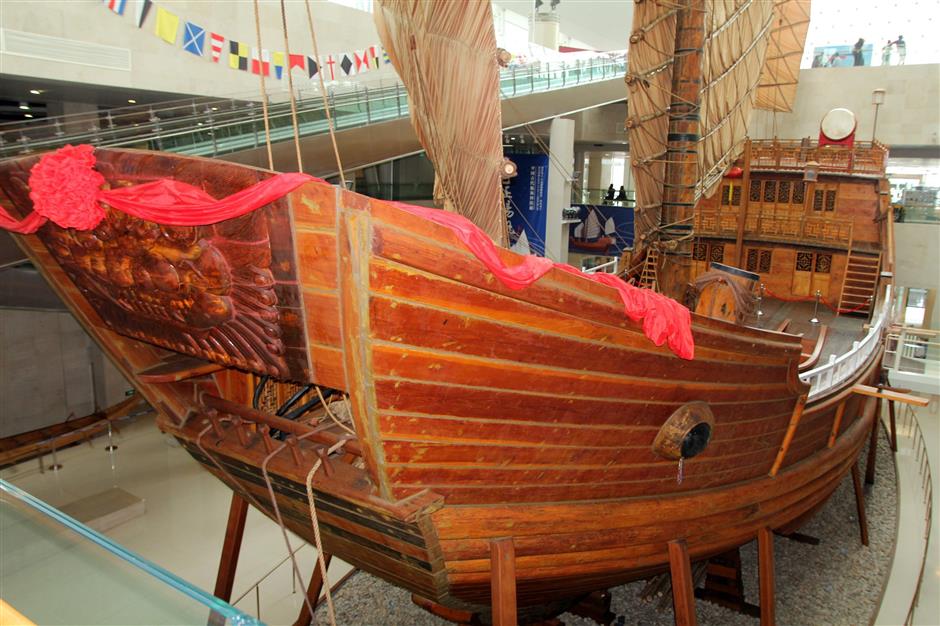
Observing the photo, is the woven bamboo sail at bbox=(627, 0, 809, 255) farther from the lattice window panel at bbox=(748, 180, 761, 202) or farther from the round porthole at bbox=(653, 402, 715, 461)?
the round porthole at bbox=(653, 402, 715, 461)

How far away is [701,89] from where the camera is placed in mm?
A: 6488

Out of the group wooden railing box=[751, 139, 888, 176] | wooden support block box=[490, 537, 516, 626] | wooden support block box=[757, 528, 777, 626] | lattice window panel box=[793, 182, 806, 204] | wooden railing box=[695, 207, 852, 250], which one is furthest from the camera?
wooden railing box=[751, 139, 888, 176]

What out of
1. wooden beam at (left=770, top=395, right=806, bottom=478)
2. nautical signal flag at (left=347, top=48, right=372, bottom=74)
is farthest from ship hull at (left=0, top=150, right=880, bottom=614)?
nautical signal flag at (left=347, top=48, right=372, bottom=74)

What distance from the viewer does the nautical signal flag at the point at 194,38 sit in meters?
8.74

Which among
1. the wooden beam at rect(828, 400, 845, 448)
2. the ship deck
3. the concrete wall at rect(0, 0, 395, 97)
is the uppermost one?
the concrete wall at rect(0, 0, 395, 97)

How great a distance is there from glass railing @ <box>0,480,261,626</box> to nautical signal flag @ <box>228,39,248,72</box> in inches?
334

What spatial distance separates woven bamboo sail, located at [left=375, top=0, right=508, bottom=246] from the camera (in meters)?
3.25

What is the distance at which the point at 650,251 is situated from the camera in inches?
264

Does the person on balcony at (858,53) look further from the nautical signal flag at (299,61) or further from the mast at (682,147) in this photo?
the nautical signal flag at (299,61)

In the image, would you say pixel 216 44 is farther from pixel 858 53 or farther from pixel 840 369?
pixel 858 53

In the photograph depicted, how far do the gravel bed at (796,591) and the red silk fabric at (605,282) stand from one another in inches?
128

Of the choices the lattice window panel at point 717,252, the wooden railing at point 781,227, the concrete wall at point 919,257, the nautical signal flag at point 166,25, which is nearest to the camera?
the nautical signal flag at point 166,25

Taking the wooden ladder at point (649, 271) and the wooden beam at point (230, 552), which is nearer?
the wooden beam at point (230, 552)

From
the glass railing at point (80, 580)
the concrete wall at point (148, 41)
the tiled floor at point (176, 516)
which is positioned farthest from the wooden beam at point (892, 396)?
the concrete wall at point (148, 41)
